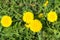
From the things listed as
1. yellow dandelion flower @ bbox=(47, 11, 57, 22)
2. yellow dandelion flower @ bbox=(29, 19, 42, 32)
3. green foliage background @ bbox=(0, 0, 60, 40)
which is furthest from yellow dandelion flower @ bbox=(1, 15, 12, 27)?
yellow dandelion flower @ bbox=(47, 11, 57, 22)

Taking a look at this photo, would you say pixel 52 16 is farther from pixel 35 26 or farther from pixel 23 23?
pixel 23 23

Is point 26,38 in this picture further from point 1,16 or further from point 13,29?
point 1,16

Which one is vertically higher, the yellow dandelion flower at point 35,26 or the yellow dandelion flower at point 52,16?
the yellow dandelion flower at point 52,16

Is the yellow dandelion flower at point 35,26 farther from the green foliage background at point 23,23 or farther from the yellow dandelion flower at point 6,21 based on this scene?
the yellow dandelion flower at point 6,21

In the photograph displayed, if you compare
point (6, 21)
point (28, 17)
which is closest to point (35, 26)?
point (28, 17)

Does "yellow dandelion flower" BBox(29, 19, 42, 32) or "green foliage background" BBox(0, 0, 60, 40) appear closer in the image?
"yellow dandelion flower" BBox(29, 19, 42, 32)

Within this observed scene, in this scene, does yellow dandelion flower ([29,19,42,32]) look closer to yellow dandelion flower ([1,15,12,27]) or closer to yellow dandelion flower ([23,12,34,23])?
yellow dandelion flower ([23,12,34,23])

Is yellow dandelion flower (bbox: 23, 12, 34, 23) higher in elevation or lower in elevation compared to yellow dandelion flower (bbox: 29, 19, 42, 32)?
higher

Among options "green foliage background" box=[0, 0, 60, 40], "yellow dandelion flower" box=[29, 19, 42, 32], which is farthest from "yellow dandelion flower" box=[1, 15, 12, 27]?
"yellow dandelion flower" box=[29, 19, 42, 32]

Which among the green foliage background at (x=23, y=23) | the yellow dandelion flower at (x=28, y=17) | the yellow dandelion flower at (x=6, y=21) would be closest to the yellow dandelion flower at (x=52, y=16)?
the green foliage background at (x=23, y=23)
